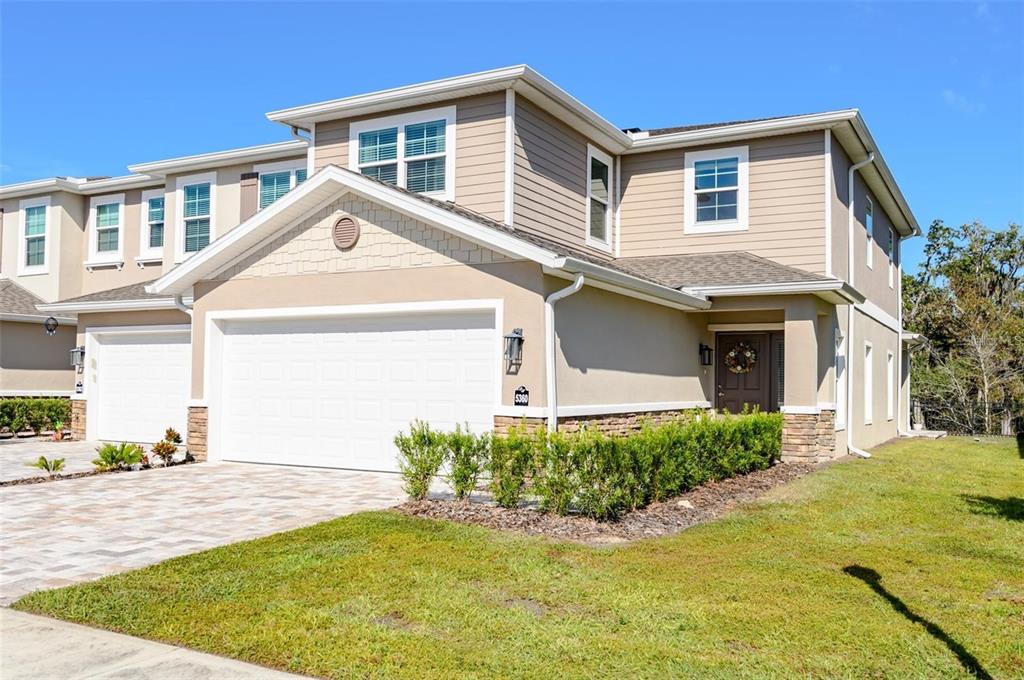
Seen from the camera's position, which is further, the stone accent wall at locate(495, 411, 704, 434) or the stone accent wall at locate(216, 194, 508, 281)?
the stone accent wall at locate(216, 194, 508, 281)

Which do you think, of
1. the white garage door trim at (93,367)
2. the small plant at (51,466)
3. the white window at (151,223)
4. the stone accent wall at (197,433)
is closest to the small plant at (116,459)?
the small plant at (51,466)

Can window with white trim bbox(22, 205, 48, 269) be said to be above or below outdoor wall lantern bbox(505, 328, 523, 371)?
above

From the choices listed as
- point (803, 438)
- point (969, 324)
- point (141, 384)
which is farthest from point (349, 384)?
point (969, 324)

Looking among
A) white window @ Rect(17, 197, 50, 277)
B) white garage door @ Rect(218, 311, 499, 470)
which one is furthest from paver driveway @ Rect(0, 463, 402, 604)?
white window @ Rect(17, 197, 50, 277)

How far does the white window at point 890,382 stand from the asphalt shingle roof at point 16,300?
20.9m

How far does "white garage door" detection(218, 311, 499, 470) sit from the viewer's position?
11664 mm

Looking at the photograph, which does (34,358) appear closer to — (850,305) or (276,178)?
(276,178)

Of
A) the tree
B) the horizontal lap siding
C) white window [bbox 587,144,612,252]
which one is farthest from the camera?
the tree

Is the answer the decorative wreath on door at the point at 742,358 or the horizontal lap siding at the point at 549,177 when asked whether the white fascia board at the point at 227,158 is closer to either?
the horizontal lap siding at the point at 549,177

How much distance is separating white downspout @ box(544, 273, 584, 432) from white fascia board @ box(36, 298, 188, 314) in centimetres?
844

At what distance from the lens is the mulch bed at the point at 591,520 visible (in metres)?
8.09

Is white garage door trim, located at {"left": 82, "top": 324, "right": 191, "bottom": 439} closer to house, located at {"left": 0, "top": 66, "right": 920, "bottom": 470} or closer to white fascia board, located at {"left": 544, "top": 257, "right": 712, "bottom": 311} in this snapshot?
house, located at {"left": 0, "top": 66, "right": 920, "bottom": 470}

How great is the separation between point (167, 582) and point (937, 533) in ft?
23.5

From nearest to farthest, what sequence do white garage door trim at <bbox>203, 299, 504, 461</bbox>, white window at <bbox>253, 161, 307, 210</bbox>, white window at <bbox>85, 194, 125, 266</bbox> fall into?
white garage door trim at <bbox>203, 299, 504, 461</bbox> → white window at <bbox>253, 161, 307, 210</bbox> → white window at <bbox>85, 194, 125, 266</bbox>
